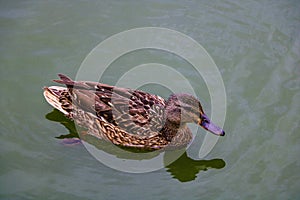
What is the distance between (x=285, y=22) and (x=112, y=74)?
3780 millimetres

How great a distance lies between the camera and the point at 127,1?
9.62m

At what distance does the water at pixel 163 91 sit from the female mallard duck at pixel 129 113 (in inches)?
14.7

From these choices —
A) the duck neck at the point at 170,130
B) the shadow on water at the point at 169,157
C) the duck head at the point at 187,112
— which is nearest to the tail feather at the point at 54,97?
the shadow on water at the point at 169,157

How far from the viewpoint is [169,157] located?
723cm

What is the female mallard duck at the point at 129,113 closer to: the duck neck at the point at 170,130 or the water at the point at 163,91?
the duck neck at the point at 170,130

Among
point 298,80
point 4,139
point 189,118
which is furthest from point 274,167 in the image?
point 4,139

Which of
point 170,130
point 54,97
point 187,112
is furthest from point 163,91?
point 54,97

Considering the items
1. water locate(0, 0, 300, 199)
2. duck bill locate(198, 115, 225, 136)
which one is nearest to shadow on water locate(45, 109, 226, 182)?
water locate(0, 0, 300, 199)

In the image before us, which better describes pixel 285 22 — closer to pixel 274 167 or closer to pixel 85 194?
pixel 274 167

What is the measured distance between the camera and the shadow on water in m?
6.84

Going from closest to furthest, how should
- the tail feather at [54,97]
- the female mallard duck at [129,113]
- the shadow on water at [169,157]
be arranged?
the shadow on water at [169,157]
the female mallard duck at [129,113]
the tail feather at [54,97]

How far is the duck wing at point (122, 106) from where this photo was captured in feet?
22.9

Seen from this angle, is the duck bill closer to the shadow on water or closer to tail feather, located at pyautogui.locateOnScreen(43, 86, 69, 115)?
the shadow on water

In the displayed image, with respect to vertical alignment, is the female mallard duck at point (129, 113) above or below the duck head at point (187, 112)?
below
